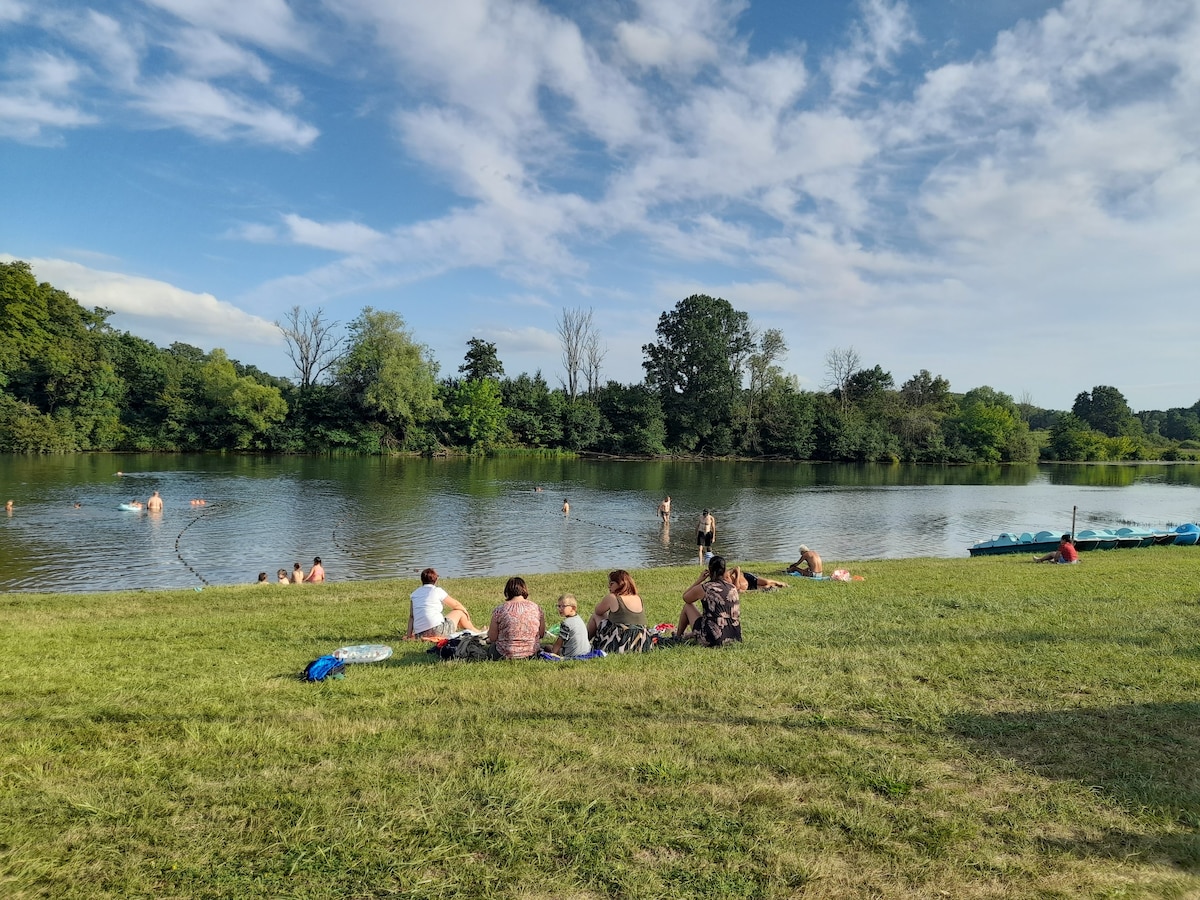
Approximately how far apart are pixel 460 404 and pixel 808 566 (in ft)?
242

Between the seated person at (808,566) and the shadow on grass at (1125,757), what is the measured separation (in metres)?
10.9

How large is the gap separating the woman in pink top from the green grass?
0.60m

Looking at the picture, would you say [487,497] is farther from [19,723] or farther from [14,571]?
[19,723]

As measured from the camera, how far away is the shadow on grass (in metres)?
4.05

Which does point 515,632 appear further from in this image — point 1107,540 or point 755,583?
point 1107,540

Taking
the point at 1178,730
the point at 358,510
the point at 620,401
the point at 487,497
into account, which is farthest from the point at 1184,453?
the point at 1178,730

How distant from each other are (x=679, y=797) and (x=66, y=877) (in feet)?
10.9

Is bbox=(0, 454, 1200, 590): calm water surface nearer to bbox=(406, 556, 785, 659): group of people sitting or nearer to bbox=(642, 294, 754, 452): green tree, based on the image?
bbox=(406, 556, 785, 659): group of people sitting

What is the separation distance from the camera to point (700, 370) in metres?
94.8

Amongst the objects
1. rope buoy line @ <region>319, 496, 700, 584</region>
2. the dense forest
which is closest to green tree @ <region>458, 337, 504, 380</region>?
the dense forest

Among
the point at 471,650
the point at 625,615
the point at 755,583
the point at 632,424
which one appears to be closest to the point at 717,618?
the point at 625,615

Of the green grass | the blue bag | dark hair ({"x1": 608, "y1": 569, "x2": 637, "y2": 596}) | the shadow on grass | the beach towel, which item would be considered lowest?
the beach towel

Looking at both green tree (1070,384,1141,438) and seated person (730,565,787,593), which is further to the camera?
green tree (1070,384,1141,438)

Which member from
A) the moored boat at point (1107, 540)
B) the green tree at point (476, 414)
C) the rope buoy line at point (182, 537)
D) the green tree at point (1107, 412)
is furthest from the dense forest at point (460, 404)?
the moored boat at point (1107, 540)
